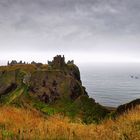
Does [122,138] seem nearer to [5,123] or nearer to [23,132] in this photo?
[23,132]

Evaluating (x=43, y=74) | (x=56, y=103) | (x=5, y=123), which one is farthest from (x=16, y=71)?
(x=5, y=123)

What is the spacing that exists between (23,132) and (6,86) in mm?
88949

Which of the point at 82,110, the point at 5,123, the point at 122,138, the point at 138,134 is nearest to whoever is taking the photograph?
the point at 122,138

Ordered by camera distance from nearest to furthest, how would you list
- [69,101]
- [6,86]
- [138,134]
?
[138,134], [69,101], [6,86]

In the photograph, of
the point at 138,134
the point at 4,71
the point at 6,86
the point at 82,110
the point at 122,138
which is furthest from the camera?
the point at 4,71

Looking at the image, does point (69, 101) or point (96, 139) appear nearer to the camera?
point (96, 139)

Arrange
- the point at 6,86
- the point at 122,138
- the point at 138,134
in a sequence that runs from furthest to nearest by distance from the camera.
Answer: the point at 6,86 → the point at 138,134 → the point at 122,138

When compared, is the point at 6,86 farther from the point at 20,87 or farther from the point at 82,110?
the point at 82,110

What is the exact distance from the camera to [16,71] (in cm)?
10094

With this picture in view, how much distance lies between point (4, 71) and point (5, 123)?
9403 cm

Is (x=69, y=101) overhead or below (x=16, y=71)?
below

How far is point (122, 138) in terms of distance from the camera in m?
8.88

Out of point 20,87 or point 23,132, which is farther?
point 20,87

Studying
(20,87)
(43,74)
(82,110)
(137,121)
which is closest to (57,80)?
(43,74)
